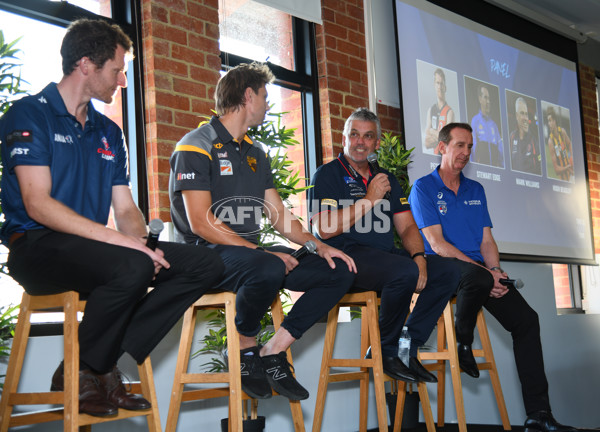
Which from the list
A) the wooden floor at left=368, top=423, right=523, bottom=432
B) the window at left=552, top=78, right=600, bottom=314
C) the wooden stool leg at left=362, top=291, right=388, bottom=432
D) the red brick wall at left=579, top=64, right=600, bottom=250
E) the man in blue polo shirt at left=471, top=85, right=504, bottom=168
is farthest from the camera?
the red brick wall at left=579, top=64, right=600, bottom=250

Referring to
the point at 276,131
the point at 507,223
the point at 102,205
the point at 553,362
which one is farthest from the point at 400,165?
the point at 102,205

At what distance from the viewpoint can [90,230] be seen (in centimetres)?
178

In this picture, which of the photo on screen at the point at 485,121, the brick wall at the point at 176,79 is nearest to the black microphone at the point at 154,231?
the brick wall at the point at 176,79

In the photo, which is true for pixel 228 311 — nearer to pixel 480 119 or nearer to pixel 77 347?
pixel 77 347

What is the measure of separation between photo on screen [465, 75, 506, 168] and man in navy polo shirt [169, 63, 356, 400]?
2634mm

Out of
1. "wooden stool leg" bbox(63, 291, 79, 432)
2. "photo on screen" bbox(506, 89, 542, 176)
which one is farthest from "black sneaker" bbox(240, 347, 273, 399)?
"photo on screen" bbox(506, 89, 542, 176)

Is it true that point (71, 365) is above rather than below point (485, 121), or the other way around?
below

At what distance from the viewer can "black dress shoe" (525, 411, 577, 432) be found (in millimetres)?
2957

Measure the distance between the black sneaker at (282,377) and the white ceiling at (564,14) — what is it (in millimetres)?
4102

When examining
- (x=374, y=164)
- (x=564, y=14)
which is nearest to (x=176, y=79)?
(x=374, y=164)

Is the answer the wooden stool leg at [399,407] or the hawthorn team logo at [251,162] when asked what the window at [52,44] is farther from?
the wooden stool leg at [399,407]

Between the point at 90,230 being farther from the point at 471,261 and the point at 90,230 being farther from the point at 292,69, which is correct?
the point at 292,69

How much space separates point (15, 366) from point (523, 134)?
4.53 metres

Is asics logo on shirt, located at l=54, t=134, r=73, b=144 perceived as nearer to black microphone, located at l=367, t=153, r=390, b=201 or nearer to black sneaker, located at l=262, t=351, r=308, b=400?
black sneaker, located at l=262, t=351, r=308, b=400
